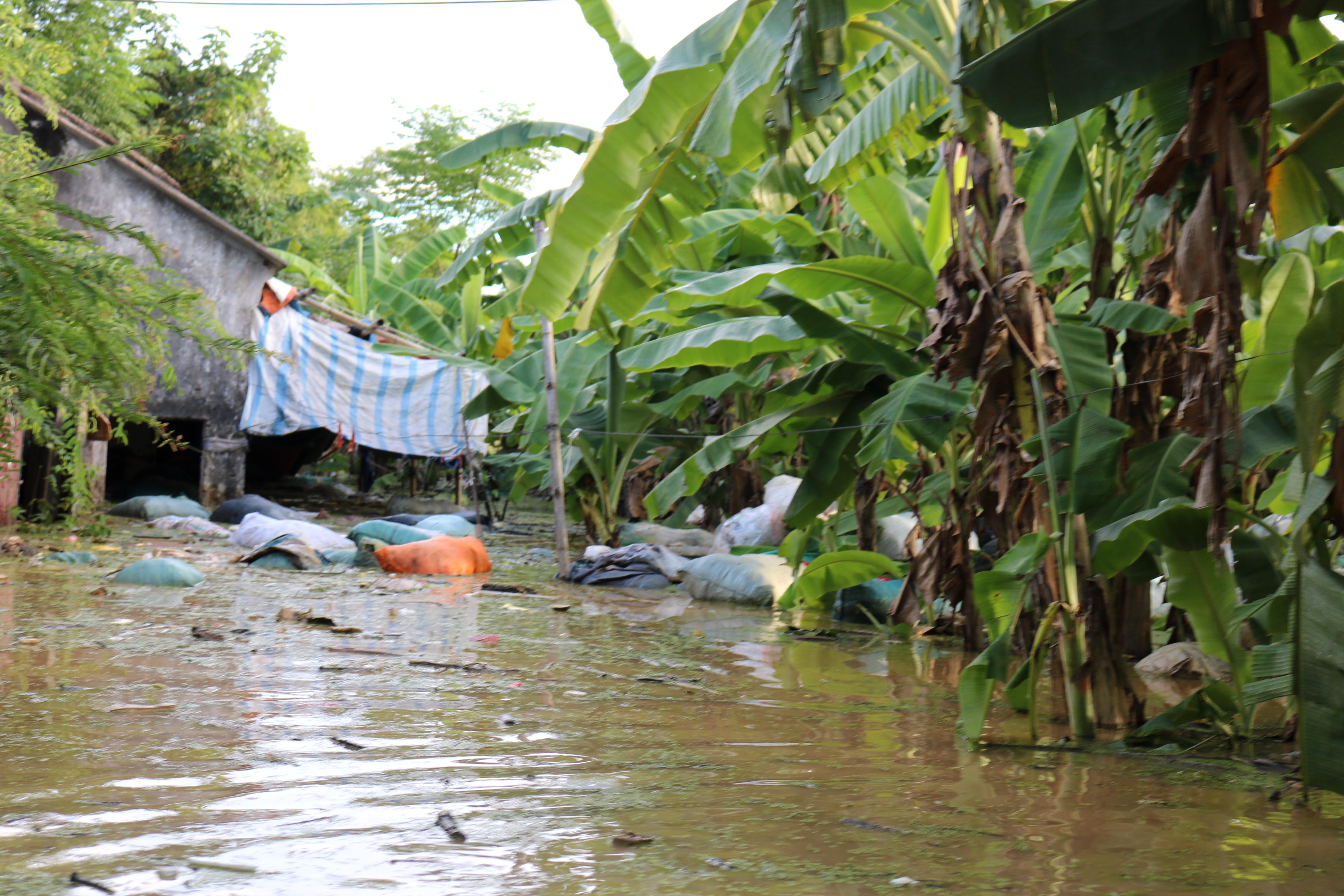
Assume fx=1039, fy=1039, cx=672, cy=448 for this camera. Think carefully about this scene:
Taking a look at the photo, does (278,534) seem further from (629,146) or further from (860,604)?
(629,146)

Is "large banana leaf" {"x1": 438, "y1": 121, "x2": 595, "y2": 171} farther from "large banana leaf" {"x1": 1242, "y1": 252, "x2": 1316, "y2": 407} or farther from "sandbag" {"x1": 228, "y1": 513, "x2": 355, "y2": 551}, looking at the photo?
"large banana leaf" {"x1": 1242, "y1": 252, "x2": 1316, "y2": 407}

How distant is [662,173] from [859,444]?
198cm

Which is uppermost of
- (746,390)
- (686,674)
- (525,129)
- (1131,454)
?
(525,129)

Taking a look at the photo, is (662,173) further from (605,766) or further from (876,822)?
(876,822)

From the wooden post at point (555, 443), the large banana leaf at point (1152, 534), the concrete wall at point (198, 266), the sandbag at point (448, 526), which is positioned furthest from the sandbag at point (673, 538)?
the large banana leaf at point (1152, 534)

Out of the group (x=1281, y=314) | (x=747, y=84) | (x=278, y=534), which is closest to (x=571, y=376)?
(x=278, y=534)

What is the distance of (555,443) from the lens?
27.9ft

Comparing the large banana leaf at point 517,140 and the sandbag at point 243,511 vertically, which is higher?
the large banana leaf at point 517,140

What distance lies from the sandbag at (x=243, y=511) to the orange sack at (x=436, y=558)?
3970 mm

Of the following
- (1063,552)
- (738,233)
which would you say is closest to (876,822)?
(1063,552)

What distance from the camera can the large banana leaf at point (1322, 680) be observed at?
7.60 feet

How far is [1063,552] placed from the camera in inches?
134

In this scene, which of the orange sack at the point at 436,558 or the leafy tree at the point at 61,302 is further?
the orange sack at the point at 436,558

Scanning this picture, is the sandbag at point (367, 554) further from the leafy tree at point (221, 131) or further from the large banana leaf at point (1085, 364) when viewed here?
the leafy tree at point (221, 131)
